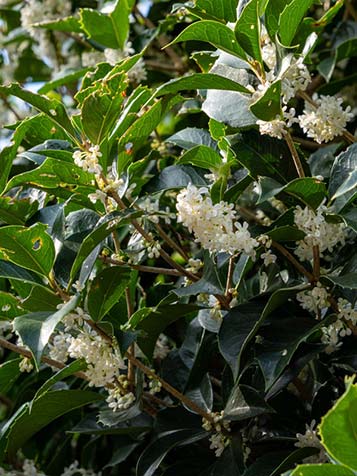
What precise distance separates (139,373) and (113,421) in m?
0.09

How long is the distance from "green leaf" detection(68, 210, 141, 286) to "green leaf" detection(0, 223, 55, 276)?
0.04 m

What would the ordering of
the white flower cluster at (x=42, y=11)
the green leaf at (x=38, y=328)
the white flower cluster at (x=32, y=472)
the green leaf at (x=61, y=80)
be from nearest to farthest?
the green leaf at (x=38, y=328)
the white flower cluster at (x=32, y=472)
the green leaf at (x=61, y=80)
the white flower cluster at (x=42, y=11)

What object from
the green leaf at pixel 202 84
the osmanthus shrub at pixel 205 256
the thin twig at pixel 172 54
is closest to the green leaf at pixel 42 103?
the osmanthus shrub at pixel 205 256

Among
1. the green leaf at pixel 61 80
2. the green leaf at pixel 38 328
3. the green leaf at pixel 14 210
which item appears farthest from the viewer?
the green leaf at pixel 61 80

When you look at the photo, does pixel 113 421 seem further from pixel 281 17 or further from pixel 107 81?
pixel 281 17

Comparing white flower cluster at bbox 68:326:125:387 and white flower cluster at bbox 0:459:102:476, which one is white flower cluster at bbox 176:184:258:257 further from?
white flower cluster at bbox 0:459:102:476

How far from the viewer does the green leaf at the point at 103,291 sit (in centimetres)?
125

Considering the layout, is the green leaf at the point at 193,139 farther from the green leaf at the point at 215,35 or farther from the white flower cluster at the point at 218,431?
the white flower cluster at the point at 218,431

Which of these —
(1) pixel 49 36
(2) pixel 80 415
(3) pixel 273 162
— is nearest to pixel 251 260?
(3) pixel 273 162

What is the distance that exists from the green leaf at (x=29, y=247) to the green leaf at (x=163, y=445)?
0.35 metres

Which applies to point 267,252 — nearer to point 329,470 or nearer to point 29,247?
point 29,247

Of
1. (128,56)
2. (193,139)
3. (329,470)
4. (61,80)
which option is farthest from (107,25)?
(329,470)

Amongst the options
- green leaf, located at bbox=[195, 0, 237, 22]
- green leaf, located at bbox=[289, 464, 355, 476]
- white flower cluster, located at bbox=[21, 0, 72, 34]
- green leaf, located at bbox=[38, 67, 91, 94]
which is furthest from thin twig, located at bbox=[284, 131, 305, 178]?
white flower cluster, located at bbox=[21, 0, 72, 34]

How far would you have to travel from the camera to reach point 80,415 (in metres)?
1.88
